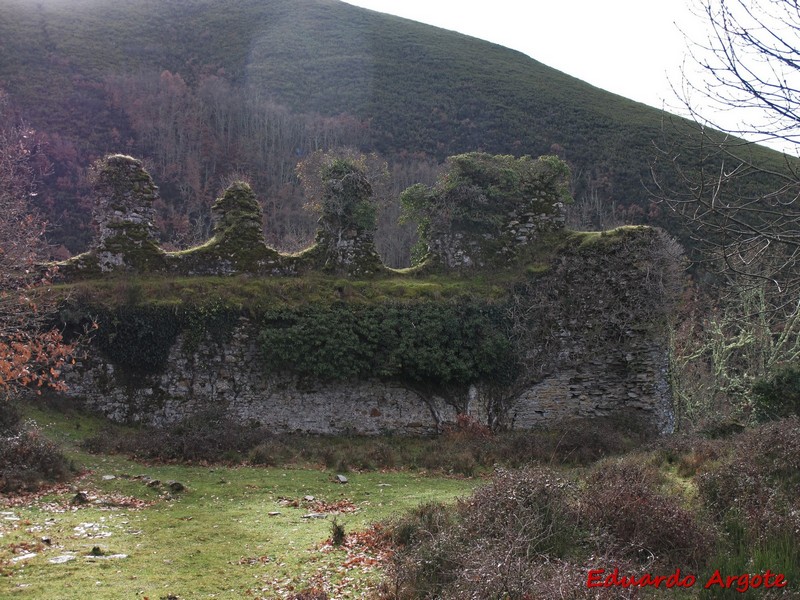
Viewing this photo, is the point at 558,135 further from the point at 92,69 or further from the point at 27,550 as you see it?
the point at 27,550

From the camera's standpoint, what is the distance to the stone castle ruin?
15633 mm

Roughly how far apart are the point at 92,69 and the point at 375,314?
4316cm

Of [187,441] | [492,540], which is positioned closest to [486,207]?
[187,441]

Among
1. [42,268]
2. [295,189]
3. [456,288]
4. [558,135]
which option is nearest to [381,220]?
[295,189]

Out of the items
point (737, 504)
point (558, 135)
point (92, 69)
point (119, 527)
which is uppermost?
point (558, 135)

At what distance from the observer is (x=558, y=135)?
48.8 m

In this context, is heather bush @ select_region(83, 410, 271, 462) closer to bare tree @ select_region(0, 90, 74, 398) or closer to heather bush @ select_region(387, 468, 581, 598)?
bare tree @ select_region(0, 90, 74, 398)

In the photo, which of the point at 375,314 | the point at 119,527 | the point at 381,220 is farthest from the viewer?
the point at 381,220

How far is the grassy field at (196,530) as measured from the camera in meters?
6.63

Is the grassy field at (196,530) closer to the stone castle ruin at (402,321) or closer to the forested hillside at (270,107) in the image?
the stone castle ruin at (402,321)

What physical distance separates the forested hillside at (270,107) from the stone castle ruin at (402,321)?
13.9 meters

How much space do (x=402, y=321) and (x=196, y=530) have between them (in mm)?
8944

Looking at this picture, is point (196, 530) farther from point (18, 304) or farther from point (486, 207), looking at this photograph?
point (486, 207)

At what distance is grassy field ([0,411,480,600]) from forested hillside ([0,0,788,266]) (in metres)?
20.9
